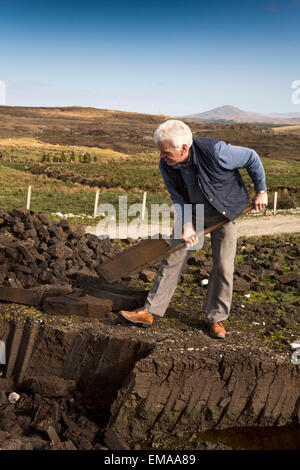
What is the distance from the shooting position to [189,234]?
4.77m

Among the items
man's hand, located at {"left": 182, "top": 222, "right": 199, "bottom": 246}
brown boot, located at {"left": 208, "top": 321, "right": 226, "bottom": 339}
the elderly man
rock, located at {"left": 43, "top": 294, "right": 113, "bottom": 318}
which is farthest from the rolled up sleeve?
rock, located at {"left": 43, "top": 294, "right": 113, "bottom": 318}

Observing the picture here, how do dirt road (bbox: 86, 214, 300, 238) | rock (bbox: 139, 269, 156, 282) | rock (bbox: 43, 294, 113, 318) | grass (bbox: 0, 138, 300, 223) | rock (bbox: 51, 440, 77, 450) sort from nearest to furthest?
rock (bbox: 51, 440, 77, 450) → rock (bbox: 43, 294, 113, 318) → rock (bbox: 139, 269, 156, 282) → dirt road (bbox: 86, 214, 300, 238) → grass (bbox: 0, 138, 300, 223)

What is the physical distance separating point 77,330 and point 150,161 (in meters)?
59.0

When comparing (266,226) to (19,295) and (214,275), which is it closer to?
(214,275)

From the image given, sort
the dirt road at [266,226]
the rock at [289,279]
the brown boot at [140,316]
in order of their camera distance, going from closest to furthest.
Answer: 1. the brown boot at [140,316]
2. the rock at [289,279]
3. the dirt road at [266,226]

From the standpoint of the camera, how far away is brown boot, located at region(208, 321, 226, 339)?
5047 millimetres

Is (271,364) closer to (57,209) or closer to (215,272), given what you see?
(215,272)

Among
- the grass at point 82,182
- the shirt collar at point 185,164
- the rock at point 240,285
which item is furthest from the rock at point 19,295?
the grass at point 82,182

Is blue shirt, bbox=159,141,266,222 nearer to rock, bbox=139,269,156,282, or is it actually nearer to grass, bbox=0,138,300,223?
rock, bbox=139,269,156,282

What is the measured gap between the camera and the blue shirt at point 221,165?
454 centimetres

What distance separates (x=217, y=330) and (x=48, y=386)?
1.67 metres

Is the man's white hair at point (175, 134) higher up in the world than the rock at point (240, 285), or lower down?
higher up

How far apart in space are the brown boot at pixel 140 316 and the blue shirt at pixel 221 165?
3.29 ft

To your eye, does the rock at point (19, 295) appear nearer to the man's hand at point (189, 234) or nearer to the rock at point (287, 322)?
the man's hand at point (189, 234)
